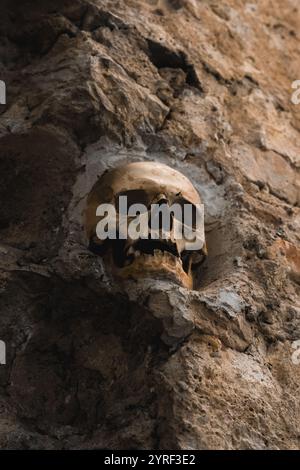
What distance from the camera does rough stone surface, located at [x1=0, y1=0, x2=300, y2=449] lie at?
6.39 ft

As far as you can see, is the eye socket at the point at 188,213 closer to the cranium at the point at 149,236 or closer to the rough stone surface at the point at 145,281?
the cranium at the point at 149,236

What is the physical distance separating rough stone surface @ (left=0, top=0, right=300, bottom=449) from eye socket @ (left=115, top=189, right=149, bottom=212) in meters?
0.15

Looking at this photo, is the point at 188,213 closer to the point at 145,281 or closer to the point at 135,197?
the point at 135,197

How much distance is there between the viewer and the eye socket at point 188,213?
7.32 feet

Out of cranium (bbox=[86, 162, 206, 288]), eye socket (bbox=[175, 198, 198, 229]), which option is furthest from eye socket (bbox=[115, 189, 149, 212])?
eye socket (bbox=[175, 198, 198, 229])

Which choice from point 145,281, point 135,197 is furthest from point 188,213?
point 145,281

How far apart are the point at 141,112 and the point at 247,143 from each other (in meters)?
0.39

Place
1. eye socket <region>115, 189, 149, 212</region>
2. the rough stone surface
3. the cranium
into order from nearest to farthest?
the rough stone surface → the cranium → eye socket <region>115, 189, 149, 212</region>

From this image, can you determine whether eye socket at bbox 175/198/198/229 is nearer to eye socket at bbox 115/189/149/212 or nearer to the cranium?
the cranium

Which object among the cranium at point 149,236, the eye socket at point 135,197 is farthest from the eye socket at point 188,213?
the eye socket at point 135,197

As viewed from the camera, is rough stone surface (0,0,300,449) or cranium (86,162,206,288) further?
cranium (86,162,206,288)
